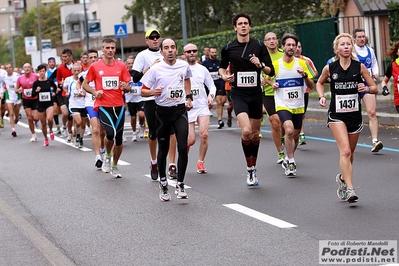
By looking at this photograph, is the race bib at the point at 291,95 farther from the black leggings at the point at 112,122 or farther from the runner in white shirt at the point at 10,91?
the runner in white shirt at the point at 10,91

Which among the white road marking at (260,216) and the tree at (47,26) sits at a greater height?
the tree at (47,26)

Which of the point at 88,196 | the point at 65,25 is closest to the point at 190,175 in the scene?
the point at 88,196

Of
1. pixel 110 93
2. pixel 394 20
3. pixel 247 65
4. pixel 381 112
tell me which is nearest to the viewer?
pixel 247 65

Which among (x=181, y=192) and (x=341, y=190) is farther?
(x=181, y=192)

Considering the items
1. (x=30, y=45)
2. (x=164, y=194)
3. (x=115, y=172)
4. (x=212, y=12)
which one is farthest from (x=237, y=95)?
(x=30, y=45)

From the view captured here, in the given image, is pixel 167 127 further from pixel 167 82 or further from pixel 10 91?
pixel 10 91

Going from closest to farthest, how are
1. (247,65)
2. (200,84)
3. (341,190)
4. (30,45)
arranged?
(341,190), (247,65), (200,84), (30,45)

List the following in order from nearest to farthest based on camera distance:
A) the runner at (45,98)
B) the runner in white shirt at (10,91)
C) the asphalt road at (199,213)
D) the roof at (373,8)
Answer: the asphalt road at (199,213) → the runner at (45,98) → the runner in white shirt at (10,91) → the roof at (373,8)

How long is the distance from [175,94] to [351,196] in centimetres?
260

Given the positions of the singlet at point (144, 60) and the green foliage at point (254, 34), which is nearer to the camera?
the singlet at point (144, 60)

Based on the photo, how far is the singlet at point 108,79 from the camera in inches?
546

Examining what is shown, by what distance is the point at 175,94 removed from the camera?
1132cm

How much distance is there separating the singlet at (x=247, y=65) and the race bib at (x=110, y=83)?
98.3 inches

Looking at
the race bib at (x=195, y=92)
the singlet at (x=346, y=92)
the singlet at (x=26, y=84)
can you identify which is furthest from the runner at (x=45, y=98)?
Result: the singlet at (x=346, y=92)
